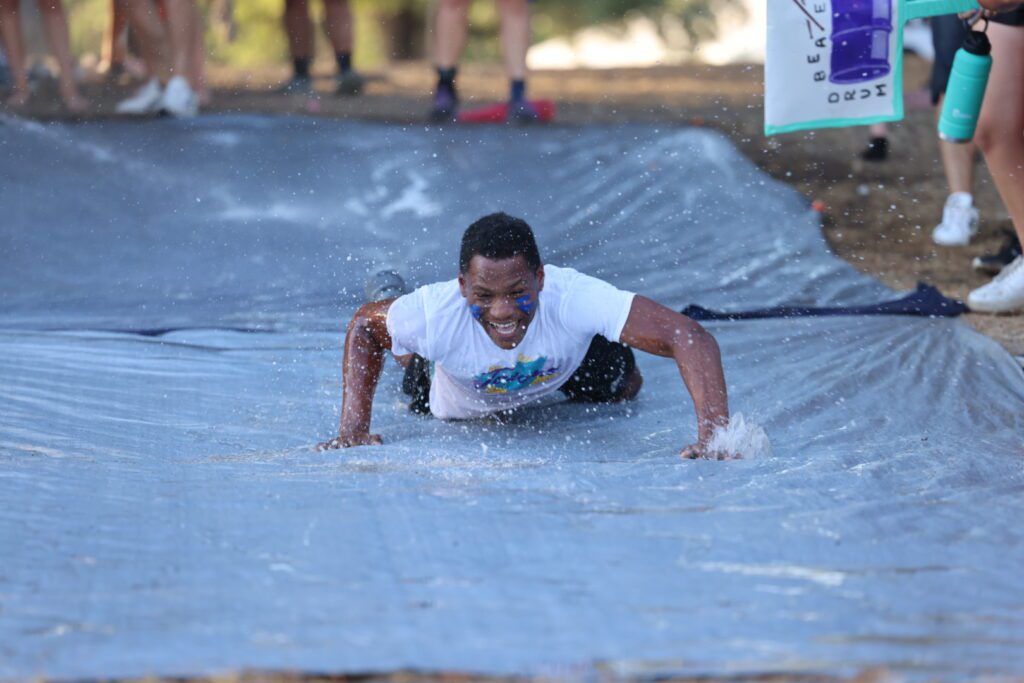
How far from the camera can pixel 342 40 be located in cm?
916

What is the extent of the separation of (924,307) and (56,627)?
3.66 m

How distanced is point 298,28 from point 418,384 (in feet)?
17.7

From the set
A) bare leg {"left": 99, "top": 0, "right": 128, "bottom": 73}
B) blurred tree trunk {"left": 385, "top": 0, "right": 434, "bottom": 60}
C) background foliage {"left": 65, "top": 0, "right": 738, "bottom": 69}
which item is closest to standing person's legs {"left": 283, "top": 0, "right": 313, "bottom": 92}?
bare leg {"left": 99, "top": 0, "right": 128, "bottom": 73}

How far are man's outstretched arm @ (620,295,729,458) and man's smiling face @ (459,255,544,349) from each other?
263mm

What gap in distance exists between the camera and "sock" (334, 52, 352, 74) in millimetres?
9219

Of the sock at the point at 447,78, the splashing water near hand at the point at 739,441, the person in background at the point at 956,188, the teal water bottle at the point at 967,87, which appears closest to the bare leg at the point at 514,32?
the sock at the point at 447,78

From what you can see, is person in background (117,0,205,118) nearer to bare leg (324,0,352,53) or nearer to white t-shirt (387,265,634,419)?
bare leg (324,0,352,53)

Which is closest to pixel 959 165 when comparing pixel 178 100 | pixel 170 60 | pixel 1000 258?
pixel 1000 258

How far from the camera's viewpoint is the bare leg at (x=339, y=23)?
8953 mm

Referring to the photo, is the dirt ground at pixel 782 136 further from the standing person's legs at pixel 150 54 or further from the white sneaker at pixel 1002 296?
the standing person's legs at pixel 150 54

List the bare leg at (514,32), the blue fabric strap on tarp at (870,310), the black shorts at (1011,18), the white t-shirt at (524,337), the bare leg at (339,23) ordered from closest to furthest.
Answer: the white t-shirt at (524,337) → the black shorts at (1011,18) → the blue fabric strap on tarp at (870,310) → the bare leg at (514,32) → the bare leg at (339,23)

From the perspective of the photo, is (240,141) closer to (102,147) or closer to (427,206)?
(102,147)

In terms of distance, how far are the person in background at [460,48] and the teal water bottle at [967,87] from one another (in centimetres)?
343

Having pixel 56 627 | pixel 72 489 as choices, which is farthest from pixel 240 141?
pixel 56 627
